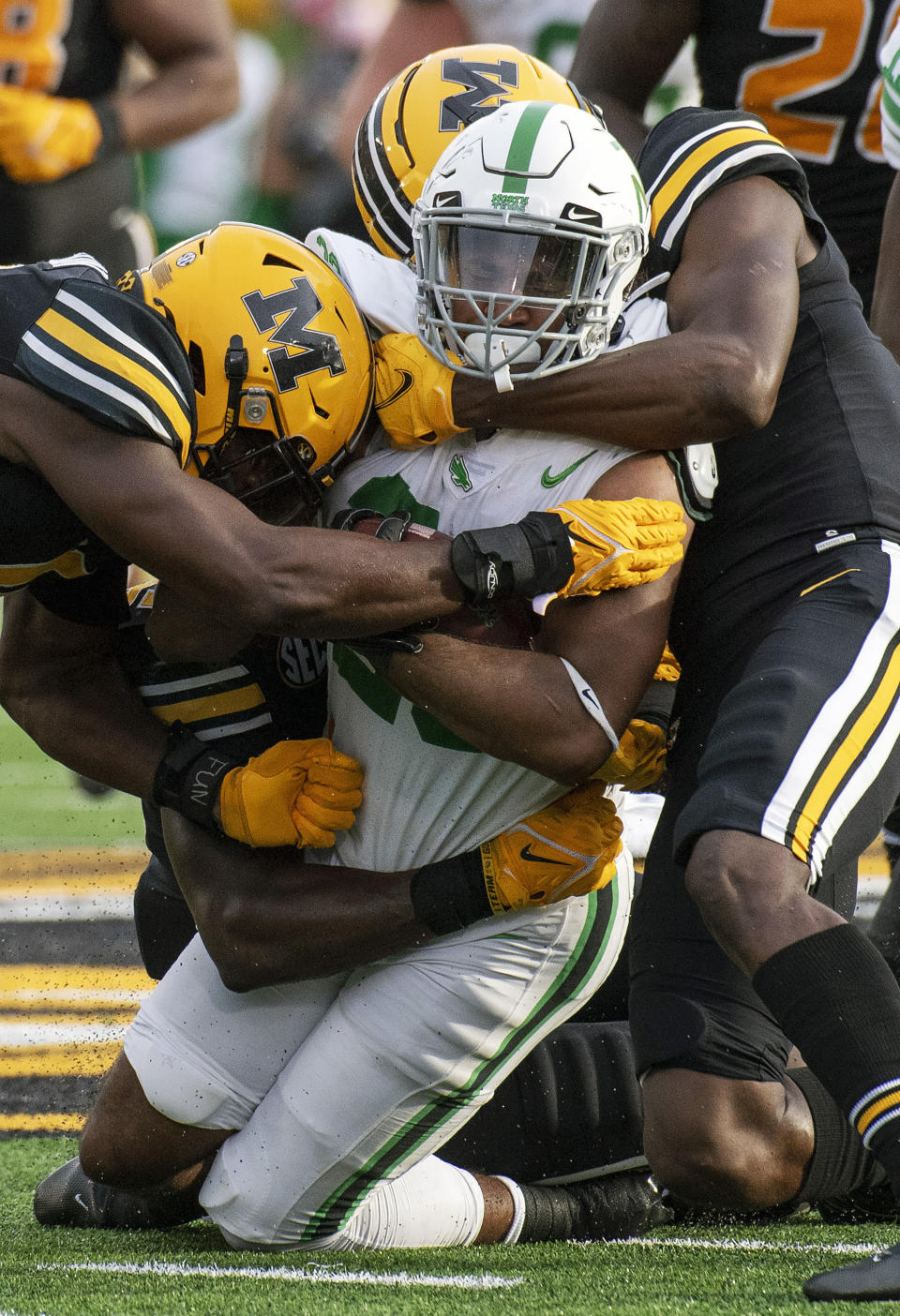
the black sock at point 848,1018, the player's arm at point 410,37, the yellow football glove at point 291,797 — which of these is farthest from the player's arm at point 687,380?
the player's arm at point 410,37

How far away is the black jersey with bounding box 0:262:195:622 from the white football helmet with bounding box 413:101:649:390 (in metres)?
0.43

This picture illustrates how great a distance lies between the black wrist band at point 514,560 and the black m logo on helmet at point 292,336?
0.39 meters

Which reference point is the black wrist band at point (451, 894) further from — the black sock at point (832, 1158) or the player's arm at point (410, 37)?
the player's arm at point (410, 37)

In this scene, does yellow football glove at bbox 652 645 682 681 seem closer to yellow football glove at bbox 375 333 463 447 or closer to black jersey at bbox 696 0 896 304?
yellow football glove at bbox 375 333 463 447

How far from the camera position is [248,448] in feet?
9.30

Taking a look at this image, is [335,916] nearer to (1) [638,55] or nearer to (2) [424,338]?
(2) [424,338]

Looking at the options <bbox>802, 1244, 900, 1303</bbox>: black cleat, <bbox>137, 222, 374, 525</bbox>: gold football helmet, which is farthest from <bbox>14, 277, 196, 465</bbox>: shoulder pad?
<bbox>802, 1244, 900, 1303</bbox>: black cleat

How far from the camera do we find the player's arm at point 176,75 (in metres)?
5.86

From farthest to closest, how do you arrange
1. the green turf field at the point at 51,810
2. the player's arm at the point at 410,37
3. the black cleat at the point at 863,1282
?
the player's arm at the point at 410,37 → the green turf field at the point at 51,810 → the black cleat at the point at 863,1282

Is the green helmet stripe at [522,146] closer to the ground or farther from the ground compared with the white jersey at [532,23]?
farther from the ground

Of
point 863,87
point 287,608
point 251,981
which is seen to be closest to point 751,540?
point 287,608

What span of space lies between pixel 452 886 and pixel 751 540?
76cm

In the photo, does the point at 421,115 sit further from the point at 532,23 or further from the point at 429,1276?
the point at 532,23

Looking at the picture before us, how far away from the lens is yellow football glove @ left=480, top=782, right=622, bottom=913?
9.20 feet
